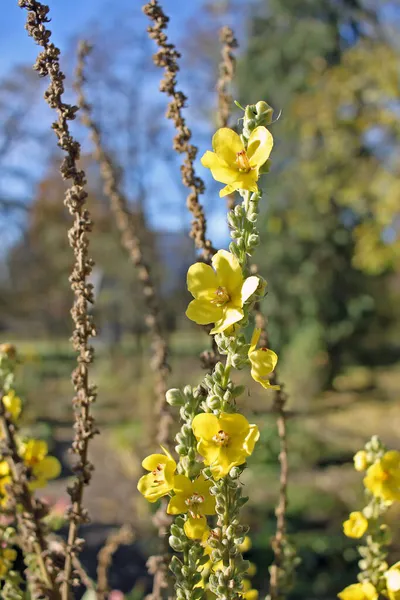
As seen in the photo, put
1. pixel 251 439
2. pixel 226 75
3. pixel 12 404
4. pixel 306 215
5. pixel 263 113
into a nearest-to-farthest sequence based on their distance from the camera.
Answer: pixel 251 439 → pixel 263 113 → pixel 12 404 → pixel 226 75 → pixel 306 215

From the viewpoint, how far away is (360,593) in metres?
1.02

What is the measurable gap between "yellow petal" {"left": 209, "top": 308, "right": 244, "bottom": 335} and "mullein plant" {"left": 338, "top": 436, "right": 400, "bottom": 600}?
0.52m

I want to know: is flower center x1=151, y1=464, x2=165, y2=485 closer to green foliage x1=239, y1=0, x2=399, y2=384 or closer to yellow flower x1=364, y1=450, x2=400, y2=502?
yellow flower x1=364, y1=450, x2=400, y2=502

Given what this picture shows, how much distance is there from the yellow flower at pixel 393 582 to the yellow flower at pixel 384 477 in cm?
13

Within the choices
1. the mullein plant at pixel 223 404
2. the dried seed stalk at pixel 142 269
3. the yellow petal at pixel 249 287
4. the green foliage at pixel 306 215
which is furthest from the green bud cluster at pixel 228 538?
the green foliage at pixel 306 215

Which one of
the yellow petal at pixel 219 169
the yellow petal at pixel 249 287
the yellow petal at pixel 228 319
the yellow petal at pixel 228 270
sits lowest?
the yellow petal at pixel 228 319

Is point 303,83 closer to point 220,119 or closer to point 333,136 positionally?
point 333,136

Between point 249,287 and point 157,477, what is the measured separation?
0.31 m

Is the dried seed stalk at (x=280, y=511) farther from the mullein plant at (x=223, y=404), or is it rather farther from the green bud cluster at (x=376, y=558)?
the mullein plant at (x=223, y=404)

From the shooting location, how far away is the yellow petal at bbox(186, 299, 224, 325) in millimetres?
772

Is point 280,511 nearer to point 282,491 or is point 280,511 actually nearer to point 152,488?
point 282,491

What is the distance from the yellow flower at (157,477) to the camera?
0.77m

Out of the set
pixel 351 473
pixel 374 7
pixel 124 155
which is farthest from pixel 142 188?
pixel 351 473

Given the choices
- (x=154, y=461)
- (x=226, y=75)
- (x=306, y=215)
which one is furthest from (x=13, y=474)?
(x=306, y=215)
